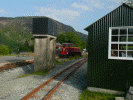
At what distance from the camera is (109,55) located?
784 centimetres

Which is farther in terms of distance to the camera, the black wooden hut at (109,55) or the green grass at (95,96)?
the black wooden hut at (109,55)

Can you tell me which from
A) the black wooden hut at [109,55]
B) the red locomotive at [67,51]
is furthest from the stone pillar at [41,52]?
the red locomotive at [67,51]

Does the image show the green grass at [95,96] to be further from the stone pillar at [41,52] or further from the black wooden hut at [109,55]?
the stone pillar at [41,52]

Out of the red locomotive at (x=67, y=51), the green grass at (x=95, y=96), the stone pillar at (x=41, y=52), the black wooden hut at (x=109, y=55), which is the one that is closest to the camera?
the green grass at (x=95, y=96)

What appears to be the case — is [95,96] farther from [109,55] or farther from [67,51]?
[67,51]

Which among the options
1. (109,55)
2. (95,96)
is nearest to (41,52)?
(109,55)

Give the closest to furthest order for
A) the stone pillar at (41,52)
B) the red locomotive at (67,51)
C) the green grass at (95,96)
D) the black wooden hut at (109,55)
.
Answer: the green grass at (95,96)
the black wooden hut at (109,55)
the stone pillar at (41,52)
the red locomotive at (67,51)

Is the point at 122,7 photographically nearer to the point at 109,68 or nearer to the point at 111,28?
the point at 111,28

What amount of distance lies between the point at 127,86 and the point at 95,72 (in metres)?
1.77

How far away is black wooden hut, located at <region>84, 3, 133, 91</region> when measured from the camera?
7.59 meters

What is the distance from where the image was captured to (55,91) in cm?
798

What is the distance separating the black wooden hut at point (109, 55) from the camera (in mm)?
7594

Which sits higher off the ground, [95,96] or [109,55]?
[109,55]

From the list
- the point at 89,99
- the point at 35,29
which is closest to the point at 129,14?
the point at 89,99
